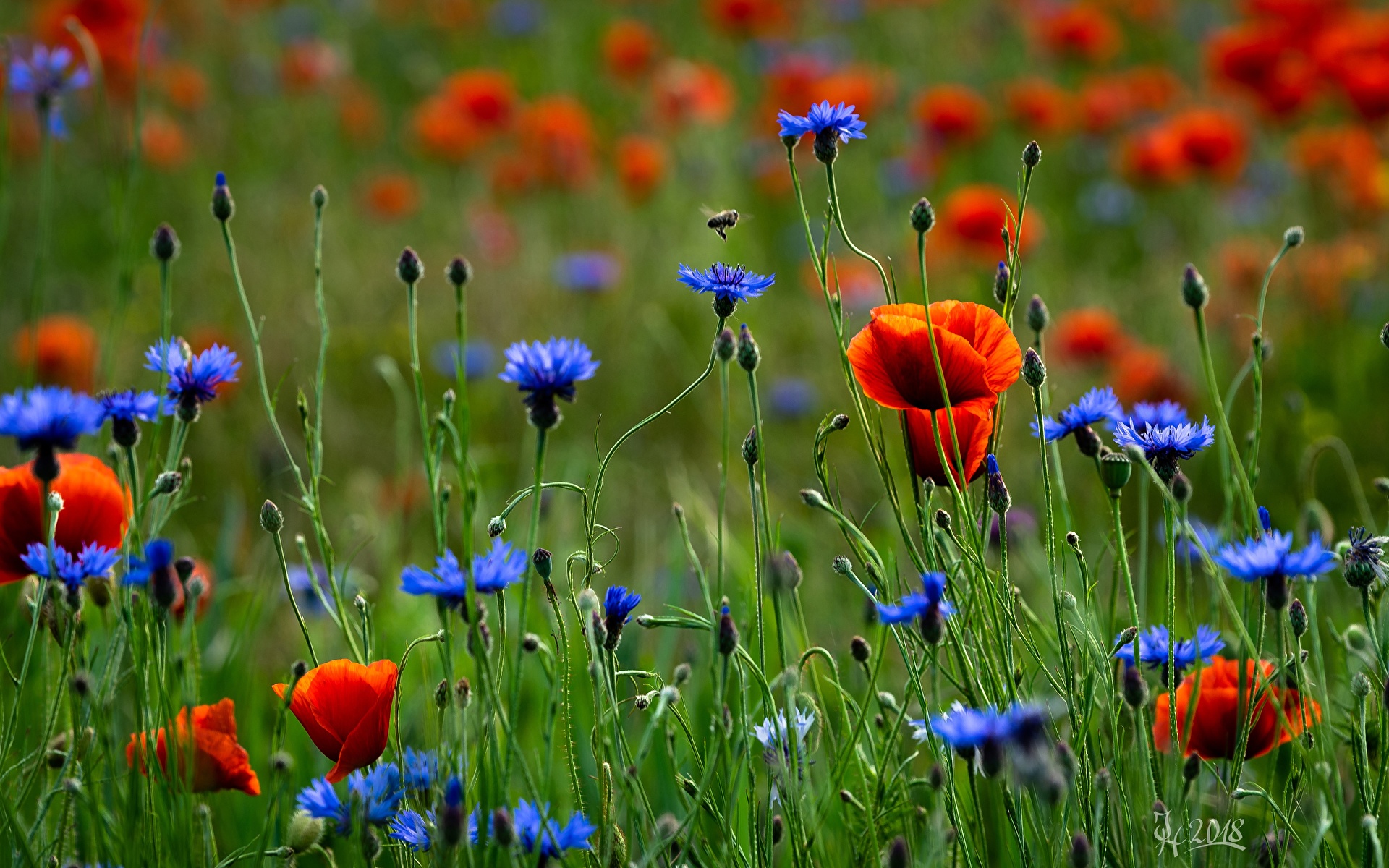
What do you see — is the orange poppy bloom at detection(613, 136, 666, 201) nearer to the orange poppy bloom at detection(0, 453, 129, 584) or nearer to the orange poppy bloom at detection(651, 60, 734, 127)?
the orange poppy bloom at detection(651, 60, 734, 127)

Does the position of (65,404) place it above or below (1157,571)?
below

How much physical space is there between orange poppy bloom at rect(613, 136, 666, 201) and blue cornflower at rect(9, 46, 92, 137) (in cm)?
199

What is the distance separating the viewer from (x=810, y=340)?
289 centimetres

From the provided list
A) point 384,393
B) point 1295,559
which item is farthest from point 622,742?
point 384,393

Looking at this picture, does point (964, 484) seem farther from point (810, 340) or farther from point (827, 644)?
point (810, 340)

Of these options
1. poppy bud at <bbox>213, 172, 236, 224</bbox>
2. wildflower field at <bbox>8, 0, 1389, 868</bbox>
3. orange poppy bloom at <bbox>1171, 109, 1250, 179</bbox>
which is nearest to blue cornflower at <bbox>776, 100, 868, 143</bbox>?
wildflower field at <bbox>8, 0, 1389, 868</bbox>

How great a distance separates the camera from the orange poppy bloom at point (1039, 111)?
10.6 feet

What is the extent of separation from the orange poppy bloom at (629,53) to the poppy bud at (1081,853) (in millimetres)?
3394

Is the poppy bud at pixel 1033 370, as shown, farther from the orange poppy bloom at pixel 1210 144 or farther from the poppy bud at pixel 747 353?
the orange poppy bloom at pixel 1210 144

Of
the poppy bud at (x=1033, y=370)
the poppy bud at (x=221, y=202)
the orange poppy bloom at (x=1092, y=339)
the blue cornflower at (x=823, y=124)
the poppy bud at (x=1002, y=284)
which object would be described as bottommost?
the poppy bud at (x=1033, y=370)

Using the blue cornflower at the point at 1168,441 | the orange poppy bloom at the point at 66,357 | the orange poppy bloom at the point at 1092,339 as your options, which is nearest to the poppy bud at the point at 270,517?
the blue cornflower at the point at 1168,441

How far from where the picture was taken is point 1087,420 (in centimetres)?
84

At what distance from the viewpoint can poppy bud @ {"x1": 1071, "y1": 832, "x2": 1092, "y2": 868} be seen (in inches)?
23.5

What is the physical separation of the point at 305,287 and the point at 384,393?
65 centimetres
